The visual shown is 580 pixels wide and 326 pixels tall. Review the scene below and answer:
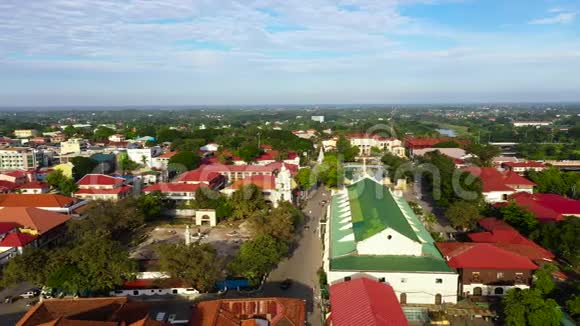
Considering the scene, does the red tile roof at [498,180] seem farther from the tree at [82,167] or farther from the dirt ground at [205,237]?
the tree at [82,167]

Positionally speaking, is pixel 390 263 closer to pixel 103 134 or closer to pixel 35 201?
pixel 35 201

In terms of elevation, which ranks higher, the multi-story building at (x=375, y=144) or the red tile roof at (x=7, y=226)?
the multi-story building at (x=375, y=144)

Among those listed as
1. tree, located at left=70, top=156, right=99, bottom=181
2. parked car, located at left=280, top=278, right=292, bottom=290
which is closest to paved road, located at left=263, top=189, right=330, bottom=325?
parked car, located at left=280, top=278, right=292, bottom=290

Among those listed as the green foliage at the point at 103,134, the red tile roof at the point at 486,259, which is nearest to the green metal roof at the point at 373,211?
the red tile roof at the point at 486,259

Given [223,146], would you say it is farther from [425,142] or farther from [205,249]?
[205,249]

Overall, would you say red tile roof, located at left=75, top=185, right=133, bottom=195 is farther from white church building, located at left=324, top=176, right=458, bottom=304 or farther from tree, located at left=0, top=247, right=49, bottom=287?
white church building, located at left=324, top=176, right=458, bottom=304

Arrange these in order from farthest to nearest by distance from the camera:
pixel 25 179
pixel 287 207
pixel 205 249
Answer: pixel 25 179
pixel 287 207
pixel 205 249

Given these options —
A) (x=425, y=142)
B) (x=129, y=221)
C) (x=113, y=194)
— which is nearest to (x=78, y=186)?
(x=113, y=194)
